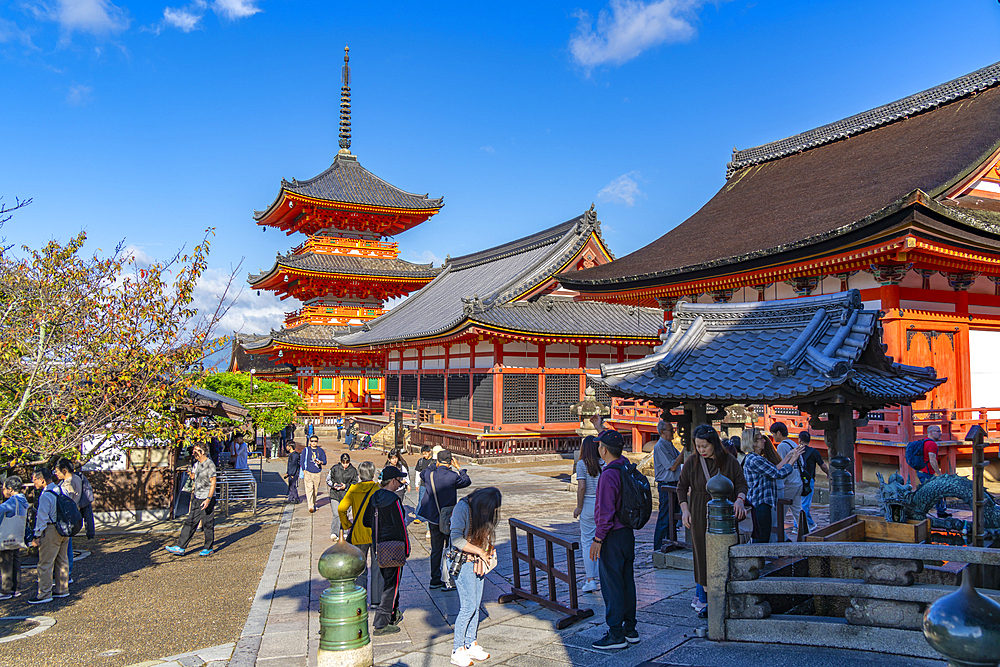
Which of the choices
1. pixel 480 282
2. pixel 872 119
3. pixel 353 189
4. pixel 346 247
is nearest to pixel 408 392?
pixel 480 282

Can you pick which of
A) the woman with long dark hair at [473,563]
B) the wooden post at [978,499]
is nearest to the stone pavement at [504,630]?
the woman with long dark hair at [473,563]

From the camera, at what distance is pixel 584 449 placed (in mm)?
6734

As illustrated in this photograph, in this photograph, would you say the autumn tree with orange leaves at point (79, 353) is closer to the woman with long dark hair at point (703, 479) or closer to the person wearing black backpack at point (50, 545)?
the person wearing black backpack at point (50, 545)

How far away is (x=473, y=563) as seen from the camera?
530cm

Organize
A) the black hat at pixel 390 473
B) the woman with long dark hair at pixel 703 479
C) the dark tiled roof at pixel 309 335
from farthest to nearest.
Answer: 1. the dark tiled roof at pixel 309 335
2. the black hat at pixel 390 473
3. the woman with long dark hair at pixel 703 479

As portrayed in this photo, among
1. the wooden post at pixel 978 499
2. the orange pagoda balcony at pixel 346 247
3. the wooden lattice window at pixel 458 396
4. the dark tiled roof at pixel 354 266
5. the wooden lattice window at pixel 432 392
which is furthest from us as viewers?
the orange pagoda balcony at pixel 346 247

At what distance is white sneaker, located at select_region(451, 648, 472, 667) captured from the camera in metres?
5.27

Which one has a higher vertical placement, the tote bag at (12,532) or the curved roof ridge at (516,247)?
the curved roof ridge at (516,247)

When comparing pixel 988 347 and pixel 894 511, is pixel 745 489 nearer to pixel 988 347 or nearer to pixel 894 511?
pixel 894 511

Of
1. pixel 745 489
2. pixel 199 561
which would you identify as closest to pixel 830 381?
pixel 745 489

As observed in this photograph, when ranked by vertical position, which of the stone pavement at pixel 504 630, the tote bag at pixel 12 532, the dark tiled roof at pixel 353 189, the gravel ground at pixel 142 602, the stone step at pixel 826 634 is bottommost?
the gravel ground at pixel 142 602

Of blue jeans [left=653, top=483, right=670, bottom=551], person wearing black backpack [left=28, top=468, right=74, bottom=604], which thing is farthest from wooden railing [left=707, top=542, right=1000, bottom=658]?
person wearing black backpack [left=28, top=468, right=74, bottom=604]

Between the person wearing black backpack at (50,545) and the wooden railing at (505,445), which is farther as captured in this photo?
the wooden railing at (505,445)

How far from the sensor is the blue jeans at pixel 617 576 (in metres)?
5.32
